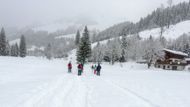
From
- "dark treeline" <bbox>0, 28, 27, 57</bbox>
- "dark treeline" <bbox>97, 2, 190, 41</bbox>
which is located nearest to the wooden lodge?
"dark treeline" <bbox>0, 28, 27, 57</bbox>

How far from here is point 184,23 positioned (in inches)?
6585

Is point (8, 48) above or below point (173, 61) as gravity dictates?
above

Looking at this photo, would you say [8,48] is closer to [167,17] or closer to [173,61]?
[173,61]

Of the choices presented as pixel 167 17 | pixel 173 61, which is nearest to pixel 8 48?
pixel 173 61

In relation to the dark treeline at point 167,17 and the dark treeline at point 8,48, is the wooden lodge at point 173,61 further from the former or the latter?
the dark treeline at point 167,17

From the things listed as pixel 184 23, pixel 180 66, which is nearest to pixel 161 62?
pixel 180 66

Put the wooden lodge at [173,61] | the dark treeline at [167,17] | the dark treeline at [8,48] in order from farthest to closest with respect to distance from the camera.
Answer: the dark treeline at [167,17] < the dark treeline at [8,48] < the wooden lodge at [173,61]

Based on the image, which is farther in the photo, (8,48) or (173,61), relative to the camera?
(8,48)

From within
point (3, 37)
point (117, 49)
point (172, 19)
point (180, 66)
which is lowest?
point (180, 66)

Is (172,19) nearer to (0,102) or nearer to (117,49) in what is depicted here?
(117,49)

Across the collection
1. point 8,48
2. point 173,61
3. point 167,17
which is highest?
point 167,17

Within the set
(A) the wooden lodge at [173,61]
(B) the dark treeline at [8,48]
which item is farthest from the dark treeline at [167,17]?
(A) the wooden lodge at [173,61]

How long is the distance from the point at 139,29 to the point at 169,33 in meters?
38.5

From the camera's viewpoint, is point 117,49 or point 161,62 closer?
point 161,62
